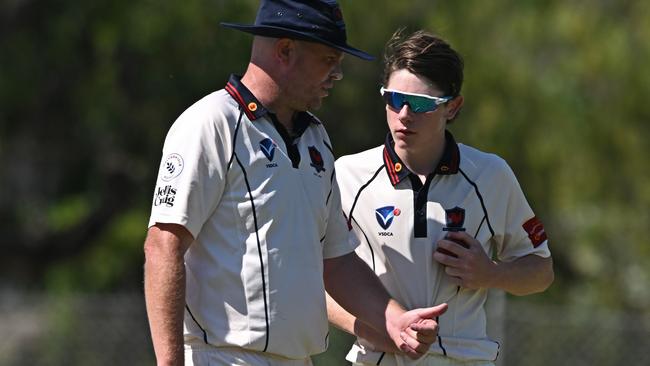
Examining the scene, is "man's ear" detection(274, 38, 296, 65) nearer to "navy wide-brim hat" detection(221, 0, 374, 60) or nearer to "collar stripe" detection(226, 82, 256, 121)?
"navy wide-brim hat" detection(221, 0, 374, 60)

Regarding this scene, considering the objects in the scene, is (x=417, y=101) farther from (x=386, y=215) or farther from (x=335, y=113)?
(x=335, y=113)

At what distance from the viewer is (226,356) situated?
12.4 feet

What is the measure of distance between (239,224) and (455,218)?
3.23 feet

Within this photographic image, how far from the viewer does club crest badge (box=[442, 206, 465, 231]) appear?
173 inches

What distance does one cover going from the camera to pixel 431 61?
14.3 ft

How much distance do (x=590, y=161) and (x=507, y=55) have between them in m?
1.47

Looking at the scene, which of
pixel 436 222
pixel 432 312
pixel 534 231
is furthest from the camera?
pixel 534 231

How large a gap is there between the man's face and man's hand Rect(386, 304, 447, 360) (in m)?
0.79

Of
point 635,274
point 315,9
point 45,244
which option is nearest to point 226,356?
point 315,9

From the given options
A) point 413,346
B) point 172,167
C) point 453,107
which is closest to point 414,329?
point 413,346

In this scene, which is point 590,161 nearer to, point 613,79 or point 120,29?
point 613,79


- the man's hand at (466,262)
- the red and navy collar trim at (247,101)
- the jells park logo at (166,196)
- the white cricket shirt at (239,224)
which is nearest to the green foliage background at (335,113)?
the man's hand at (466,262)

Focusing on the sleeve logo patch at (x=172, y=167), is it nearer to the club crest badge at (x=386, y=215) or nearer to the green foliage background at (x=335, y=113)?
the club crest badge at (x=386, y=215)

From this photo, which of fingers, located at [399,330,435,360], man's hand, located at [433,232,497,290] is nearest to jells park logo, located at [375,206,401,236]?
man's hand, located at [433,232,497,290]
